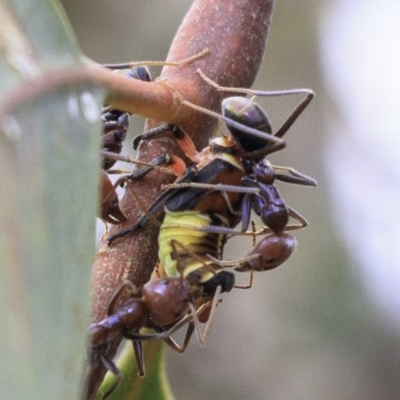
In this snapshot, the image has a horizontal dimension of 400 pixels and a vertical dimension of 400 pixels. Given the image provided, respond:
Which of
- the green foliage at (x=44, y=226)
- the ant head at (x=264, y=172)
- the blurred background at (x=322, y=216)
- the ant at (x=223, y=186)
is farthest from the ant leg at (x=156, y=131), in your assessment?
the blurred background at (x=322, y=216)

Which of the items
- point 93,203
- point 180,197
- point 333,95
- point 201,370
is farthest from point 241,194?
point 333,95

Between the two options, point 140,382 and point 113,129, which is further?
point 113,129

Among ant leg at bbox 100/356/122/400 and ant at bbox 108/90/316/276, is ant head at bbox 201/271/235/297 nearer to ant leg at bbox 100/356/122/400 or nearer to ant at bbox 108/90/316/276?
ant at bbox 108/90/316/276

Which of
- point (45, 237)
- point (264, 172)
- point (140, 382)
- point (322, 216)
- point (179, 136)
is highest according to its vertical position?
point (45, 237)

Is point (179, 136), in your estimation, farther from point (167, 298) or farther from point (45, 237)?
point (45, 237)

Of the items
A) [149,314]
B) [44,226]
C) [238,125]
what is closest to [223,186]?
[238,125]

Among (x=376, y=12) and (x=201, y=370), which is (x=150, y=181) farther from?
(x=376, y=12)

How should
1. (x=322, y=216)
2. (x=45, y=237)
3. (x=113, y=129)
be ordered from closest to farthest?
(x=45, y=237), (x=113, y=129), (x=322, y=216)

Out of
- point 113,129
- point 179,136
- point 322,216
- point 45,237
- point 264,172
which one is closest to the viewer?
point 45,237
